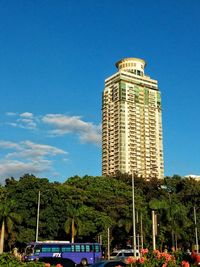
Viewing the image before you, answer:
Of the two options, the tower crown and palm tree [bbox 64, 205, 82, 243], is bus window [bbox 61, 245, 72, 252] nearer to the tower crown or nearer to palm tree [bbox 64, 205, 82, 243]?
palm tree [bbox 64, 205, 82, 243]

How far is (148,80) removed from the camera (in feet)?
484

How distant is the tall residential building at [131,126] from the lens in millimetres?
135125

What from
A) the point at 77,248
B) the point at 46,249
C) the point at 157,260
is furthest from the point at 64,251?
the point at 157,260

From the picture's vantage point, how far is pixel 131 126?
13800cm

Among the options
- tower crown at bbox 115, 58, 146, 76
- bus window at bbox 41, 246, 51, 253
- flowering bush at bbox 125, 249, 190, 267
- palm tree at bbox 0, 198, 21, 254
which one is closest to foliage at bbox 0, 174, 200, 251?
palm tree at bbox 0, 198, 21, 254

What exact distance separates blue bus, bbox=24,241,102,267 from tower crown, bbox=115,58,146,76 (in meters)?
110

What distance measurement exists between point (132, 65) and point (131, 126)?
25.5 metres

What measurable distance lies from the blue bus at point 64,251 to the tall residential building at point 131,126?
87.9 meters

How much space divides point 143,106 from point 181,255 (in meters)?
133

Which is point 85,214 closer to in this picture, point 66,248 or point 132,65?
point 66,248

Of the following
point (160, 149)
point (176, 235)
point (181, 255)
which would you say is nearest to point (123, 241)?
point (176, 235)

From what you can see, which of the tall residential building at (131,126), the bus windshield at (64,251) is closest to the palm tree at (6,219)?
the bus windshield at (64,251)

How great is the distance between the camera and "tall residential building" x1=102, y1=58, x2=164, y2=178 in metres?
135

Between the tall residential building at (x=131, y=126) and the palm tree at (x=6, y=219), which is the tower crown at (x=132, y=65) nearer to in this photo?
the tall residential building at (x=131, y=126)
